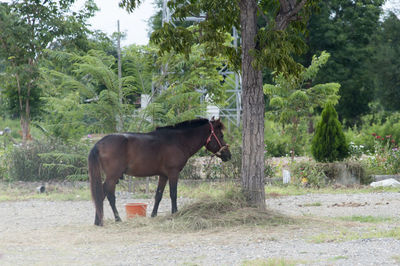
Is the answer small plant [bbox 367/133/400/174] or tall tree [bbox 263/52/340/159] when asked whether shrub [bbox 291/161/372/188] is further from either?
tall tree [bbox 263/52/340/159]

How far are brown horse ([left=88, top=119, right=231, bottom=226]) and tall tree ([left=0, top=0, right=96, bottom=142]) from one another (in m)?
9.42

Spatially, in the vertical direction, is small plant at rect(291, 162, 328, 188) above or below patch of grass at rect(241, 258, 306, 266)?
above

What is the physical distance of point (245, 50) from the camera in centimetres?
945

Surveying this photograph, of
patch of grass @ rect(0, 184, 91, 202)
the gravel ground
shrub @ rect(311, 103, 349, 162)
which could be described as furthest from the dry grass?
shrub @ rect(311, 103, 349, 162)

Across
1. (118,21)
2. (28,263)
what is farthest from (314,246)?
(118,21)

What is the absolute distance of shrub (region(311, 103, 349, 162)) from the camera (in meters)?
15.1

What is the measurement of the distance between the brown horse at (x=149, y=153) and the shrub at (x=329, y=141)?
19.7 ft

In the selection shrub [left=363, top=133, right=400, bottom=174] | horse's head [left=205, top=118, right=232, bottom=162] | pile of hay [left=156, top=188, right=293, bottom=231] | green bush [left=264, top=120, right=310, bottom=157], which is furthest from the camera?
green bush [left=264, top=120, right=310, bottom=157]

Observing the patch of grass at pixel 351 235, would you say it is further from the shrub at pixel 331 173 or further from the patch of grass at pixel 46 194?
the patch of grass at pixel 46 194

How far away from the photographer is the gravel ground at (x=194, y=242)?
6180mm

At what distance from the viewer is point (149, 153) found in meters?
9.33

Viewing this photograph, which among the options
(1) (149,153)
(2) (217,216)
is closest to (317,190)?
(2) (217,216)

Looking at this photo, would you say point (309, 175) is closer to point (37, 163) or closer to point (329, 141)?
point (329, 141)

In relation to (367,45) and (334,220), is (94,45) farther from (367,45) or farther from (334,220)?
(367,45)
